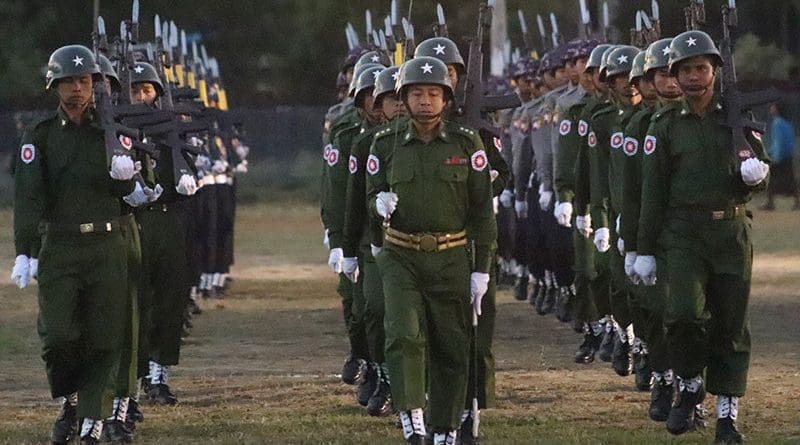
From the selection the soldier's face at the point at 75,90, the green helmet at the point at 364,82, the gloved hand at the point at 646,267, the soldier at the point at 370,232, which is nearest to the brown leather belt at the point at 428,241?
the soldier at the point at 370,232

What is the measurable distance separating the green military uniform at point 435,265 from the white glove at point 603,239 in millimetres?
4328

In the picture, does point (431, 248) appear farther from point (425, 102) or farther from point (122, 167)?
point (122, 167)

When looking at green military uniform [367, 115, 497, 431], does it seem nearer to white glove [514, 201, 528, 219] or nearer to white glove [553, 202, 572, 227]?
white glove [553, 202, 572, 227]

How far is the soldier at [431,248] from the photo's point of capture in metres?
12.4

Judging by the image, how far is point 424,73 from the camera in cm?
1255

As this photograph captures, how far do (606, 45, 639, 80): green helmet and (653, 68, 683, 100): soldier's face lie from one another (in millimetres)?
2257

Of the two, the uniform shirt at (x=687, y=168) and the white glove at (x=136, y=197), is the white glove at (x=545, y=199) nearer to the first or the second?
the uniform shirt at (x=687, y=168)

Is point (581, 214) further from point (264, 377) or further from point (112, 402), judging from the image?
point (112, 402)

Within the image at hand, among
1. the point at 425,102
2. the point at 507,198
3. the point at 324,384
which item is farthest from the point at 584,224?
the point at 507,198

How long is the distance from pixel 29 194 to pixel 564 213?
22.4 feet

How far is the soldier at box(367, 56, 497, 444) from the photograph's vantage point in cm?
1240

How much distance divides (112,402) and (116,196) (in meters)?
1.16

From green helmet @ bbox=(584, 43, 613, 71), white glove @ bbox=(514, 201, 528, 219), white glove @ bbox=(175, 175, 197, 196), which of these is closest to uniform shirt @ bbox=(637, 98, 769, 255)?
white glove @ bbox=(175, 175, 197, 196)

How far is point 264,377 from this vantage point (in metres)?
17.2
